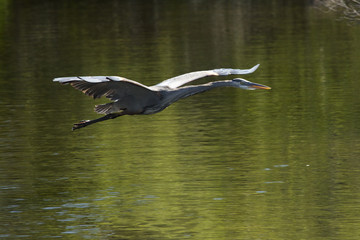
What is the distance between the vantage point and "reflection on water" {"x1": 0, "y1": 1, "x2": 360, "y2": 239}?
13.4 m

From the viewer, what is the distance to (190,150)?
18.2 meters

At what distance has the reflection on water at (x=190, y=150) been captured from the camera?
13.4m

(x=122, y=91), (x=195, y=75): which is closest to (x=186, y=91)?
(x=195, y=75)

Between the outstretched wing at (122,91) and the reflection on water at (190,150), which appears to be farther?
the reflection on water at (190,150)

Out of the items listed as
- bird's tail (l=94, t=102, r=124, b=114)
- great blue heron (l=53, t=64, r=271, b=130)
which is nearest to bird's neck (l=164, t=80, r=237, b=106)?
great blue heron (l=53, t=64, r=271, b=130)

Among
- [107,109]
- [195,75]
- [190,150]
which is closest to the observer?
[195,75]

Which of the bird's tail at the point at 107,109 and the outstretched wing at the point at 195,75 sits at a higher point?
the outstretched wing at the point at 195,75

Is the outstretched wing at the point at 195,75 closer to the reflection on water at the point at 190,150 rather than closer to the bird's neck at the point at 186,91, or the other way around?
the bird's neck at the point at 186,91

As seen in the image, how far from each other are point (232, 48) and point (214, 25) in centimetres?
1036

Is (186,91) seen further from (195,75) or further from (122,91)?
(122,91)

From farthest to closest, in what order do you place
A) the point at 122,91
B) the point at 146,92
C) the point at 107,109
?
the point at 107,109 → the point at 122,91 → the point at 146,92

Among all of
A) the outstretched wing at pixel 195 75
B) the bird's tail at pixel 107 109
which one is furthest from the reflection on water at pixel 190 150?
the outstretched wing at pixel 195 75

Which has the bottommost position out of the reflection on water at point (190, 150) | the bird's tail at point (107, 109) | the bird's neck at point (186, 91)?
the reflection on water at point (190, 150)

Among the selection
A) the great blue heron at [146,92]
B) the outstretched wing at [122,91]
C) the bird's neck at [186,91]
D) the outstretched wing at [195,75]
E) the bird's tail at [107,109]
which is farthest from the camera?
the bird's tail at [107,109]
